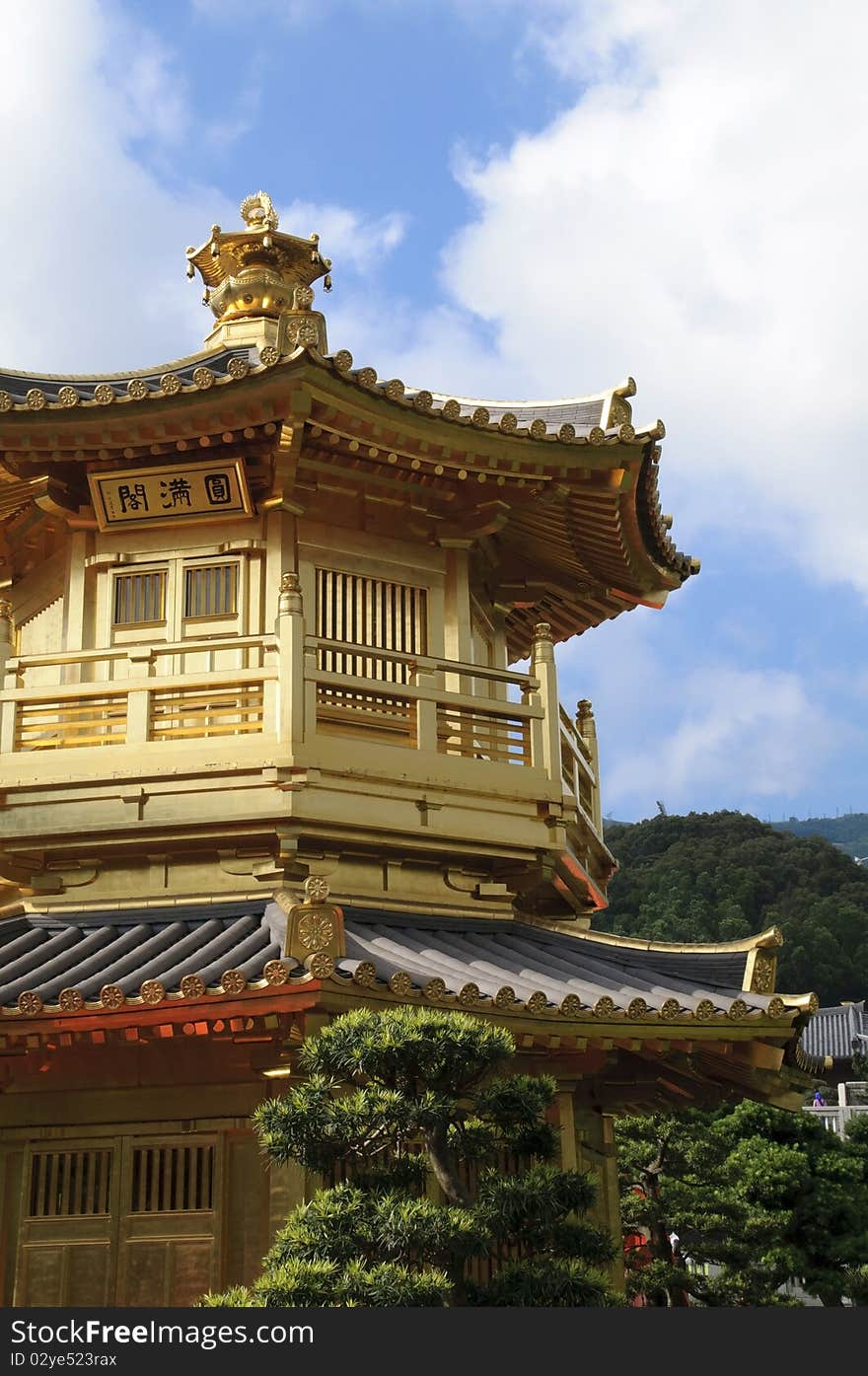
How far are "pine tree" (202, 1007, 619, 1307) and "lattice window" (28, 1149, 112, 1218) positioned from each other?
9.72 feet

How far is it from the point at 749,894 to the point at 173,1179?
6842 cm

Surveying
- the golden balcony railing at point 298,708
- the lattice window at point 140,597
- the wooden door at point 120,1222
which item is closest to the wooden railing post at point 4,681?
the golden balcony railing at point 298,708

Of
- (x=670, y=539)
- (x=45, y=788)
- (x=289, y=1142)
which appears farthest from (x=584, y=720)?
(x=289, y=1142)

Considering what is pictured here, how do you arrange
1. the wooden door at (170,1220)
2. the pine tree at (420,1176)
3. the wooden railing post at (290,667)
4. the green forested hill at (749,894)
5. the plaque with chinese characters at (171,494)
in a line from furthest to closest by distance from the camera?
the green forested hill at (749,894)
the plaque with chinese characters at (171,494)
the wooden railing post at (290,667)
the wooden door at (170,1220)
the pine tree at (420,1176)

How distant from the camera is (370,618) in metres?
14.4

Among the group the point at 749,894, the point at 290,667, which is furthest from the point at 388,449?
the point at 749,894

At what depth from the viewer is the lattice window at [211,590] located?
46.4 ft

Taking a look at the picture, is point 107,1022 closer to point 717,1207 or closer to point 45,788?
point 45,788

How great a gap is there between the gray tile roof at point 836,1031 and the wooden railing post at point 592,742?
45.4m

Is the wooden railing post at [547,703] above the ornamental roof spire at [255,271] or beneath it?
beneath

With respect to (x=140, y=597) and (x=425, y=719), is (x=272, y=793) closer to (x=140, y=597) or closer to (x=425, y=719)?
(x=425, y=719)

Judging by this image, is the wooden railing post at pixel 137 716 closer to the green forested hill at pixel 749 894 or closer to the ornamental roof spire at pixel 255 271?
the ornamental roof spire at pixel 255 271

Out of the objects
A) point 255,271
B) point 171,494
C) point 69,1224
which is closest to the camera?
point 69,1224

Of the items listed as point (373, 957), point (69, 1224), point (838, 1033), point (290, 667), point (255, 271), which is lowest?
point (69, 1224)
